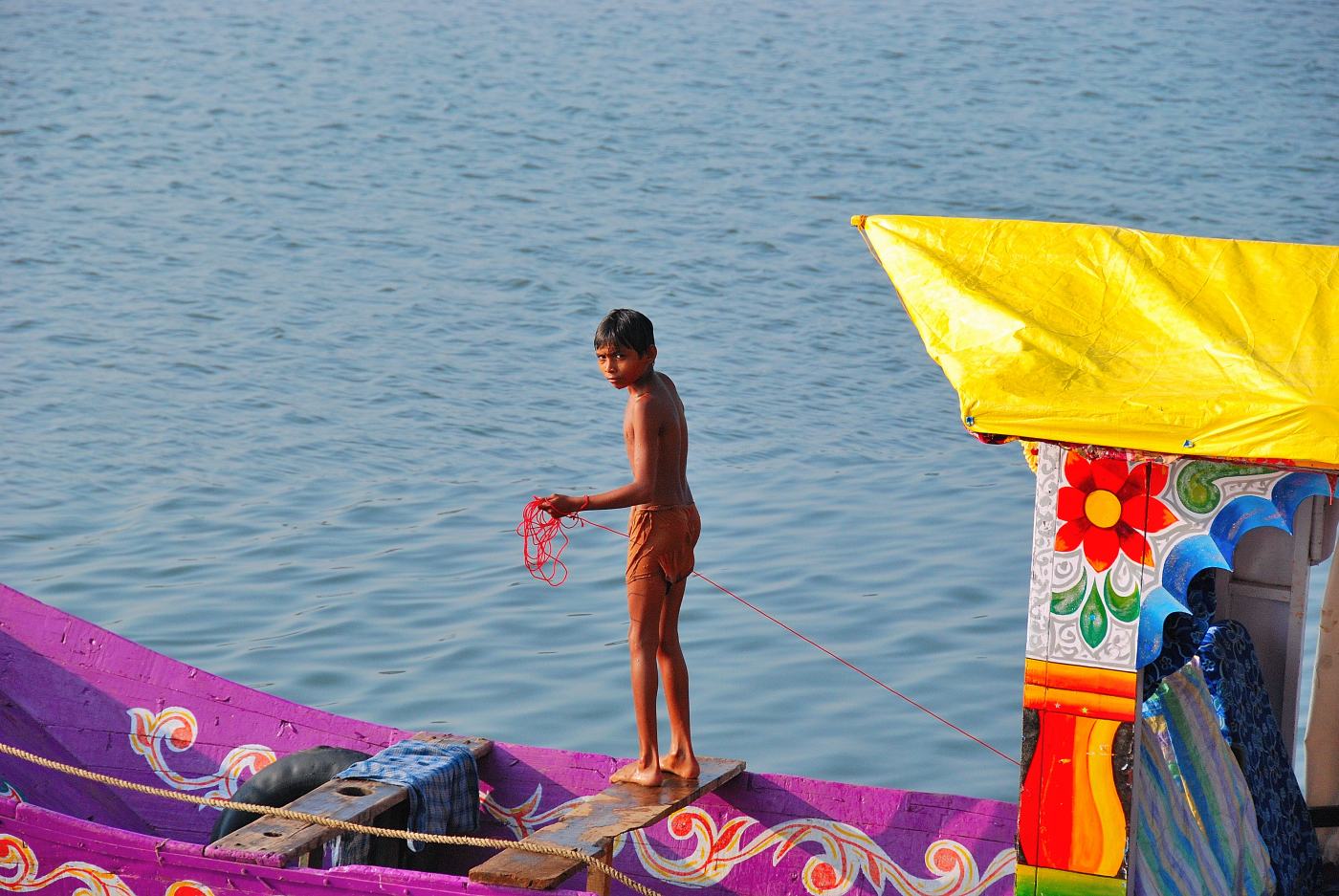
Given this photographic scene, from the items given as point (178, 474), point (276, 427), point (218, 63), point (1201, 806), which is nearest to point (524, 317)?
point (276, 427)

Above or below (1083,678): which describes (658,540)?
above

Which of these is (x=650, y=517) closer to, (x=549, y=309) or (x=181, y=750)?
(x=181, y=750)

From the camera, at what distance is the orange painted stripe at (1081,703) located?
331cm

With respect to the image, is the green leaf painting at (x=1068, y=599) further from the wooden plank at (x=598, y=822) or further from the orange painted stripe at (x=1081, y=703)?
the wooden plank at (x=598, y=822)

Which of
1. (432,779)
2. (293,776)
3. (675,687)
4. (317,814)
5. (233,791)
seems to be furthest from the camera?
(233,791)

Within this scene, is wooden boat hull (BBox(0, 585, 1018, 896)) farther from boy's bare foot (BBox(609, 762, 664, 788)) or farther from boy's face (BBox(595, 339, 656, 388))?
boy's face (BBox(595, 339, 656, 388))

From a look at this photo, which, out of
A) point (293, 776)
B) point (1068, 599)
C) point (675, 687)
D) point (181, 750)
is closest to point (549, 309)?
point (181, 750)

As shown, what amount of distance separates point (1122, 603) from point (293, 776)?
2814 millimetres

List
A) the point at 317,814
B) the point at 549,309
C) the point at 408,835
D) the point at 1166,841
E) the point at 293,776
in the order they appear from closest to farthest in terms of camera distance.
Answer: the point at 1166,841 → the point at 408,835 → the point at 317,814 → the point at 293,776 → the point at 549,309

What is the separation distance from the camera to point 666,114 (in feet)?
65.6

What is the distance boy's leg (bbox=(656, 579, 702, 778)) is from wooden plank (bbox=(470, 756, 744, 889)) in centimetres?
5

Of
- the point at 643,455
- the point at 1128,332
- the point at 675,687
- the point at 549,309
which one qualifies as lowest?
the point at 675,687

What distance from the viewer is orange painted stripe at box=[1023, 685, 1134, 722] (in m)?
3.31

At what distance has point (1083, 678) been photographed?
3.31 m
